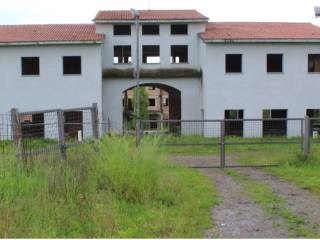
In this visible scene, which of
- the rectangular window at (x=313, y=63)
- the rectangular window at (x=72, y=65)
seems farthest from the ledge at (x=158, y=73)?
the rectangular window at (x=313, y=63)

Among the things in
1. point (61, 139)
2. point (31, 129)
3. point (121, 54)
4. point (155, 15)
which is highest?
point (155, 15)

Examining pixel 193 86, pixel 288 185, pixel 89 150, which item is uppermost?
pixel 193 86

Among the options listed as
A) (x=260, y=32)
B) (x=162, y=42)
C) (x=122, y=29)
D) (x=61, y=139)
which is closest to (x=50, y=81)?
(x=122, y=29)

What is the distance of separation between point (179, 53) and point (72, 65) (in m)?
7.12

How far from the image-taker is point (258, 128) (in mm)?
33312

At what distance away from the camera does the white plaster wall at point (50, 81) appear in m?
34.3

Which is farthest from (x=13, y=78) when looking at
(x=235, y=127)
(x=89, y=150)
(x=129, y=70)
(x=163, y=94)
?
(x=163, y=94)

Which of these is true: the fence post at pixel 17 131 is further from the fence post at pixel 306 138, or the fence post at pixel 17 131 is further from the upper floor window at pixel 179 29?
the upper floor window at pixel 179 29

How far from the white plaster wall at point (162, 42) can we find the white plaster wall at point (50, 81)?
1936mm

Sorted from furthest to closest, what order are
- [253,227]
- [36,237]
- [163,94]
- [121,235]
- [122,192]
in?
[163,94], [122,192], [253,227], [121,235], [36,237]

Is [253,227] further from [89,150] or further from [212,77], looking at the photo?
[212,77]

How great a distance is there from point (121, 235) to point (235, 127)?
26.9 meters

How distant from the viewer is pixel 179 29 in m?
36.4

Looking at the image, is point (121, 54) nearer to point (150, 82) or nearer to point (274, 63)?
point (150, 82)
